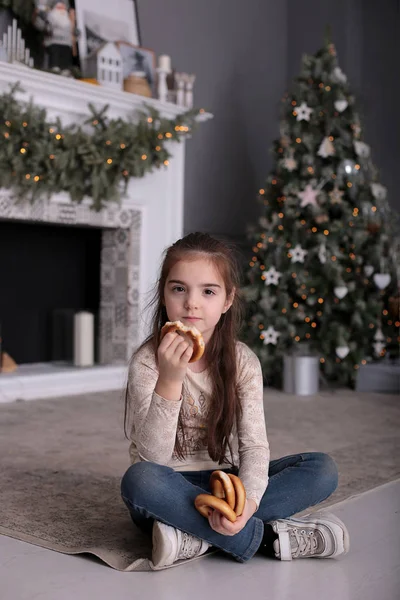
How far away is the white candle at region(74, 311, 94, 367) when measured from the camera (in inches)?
189

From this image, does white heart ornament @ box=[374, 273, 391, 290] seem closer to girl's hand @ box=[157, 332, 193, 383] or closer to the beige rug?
the beige rug

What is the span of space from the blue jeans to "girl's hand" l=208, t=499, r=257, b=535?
0.22ft

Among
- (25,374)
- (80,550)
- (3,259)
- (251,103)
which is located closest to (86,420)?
(25,374)

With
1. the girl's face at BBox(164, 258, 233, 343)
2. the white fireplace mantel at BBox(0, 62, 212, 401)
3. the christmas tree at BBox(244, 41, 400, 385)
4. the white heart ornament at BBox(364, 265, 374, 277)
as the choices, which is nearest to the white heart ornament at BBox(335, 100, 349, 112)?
the christmas tree at BBox(244, 41, 400, 385)

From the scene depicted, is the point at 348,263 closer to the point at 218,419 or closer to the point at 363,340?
the point at 363,340

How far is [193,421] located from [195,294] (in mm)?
303

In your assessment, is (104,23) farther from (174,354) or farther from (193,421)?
(174,354)

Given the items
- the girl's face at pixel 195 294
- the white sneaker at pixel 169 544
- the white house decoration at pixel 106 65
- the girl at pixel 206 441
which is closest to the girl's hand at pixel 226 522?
the girl at pixel 206 441

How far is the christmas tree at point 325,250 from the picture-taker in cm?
473

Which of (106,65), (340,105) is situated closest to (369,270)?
(340,105)

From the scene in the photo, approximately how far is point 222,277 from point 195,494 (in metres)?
0.49

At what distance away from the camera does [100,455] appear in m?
2.91

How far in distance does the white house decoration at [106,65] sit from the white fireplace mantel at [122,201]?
0.12 m

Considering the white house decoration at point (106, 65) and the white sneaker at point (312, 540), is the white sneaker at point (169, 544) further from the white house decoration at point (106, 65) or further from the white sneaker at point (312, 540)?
the white house decoration at point (106, 65)
